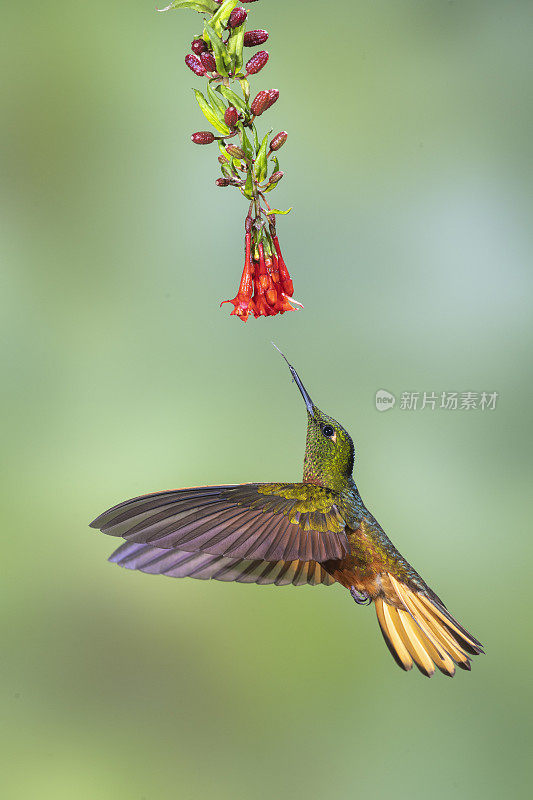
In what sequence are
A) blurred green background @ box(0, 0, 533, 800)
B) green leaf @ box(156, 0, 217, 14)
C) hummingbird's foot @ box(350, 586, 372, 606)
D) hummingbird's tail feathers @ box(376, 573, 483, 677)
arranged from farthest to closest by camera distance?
1. blurred green background @ box(0, 0, 533, 800)
2. hummingbird's foot @ box(350, 586, 372, 606)
3. hummingbird's tail feathers @ box(376, 573, 483, 677)
4. green leaf @ box(156, 0, 217, 14)

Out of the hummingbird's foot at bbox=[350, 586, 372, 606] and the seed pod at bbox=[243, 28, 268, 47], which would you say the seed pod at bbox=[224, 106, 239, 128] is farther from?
the hummingbird's foot at bbox=[350, 586, 372, 606]

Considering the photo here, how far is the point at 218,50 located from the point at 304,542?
572 millimetres

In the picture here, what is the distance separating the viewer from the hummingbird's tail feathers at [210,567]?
83 cm

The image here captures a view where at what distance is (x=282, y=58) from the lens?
2230 millimetres

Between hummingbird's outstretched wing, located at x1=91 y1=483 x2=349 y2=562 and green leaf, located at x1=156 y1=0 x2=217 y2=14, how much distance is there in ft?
1.60

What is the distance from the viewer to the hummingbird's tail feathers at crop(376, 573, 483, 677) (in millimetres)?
964

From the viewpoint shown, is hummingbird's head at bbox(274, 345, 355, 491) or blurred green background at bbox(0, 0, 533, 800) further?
blurred green background at bbox(0, 0, 533, 800)

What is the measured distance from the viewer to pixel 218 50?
69cm

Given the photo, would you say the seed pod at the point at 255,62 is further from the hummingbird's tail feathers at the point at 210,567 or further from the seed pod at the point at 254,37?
the hummingbird's tail feathers at the point at 210,567

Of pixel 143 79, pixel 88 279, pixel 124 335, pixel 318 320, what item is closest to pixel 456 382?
pixel 318 320

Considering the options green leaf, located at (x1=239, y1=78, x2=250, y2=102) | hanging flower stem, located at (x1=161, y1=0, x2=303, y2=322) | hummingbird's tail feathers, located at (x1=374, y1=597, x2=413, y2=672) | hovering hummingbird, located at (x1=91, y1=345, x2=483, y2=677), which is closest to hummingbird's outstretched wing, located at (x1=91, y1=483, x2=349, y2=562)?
hovering hummingbird, located at (x1=91, y1=345, x2=483, y2=677)

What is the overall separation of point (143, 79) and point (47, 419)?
1125mm

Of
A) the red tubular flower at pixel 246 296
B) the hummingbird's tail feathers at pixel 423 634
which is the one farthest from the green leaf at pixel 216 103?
the hummingbird's tail feathers at pixel 423 634

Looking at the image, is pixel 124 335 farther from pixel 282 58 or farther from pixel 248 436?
pixel 282 58
